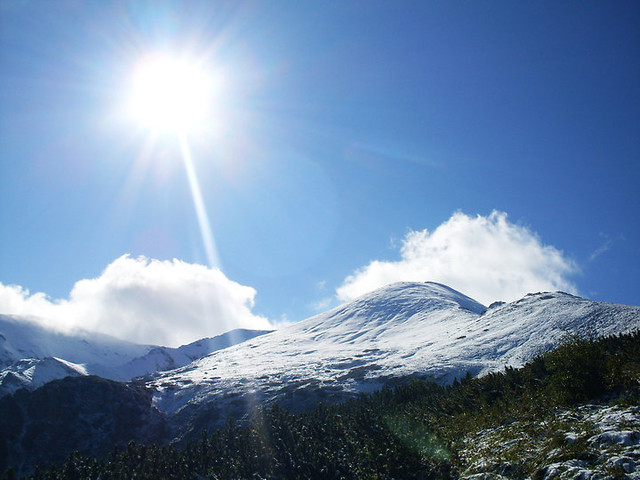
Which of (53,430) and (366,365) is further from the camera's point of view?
(366,365)

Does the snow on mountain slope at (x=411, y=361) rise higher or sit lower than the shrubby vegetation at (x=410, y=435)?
higher

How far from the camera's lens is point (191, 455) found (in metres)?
52.3

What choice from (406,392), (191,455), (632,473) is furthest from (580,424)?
(406,392)

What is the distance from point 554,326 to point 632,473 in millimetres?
132822

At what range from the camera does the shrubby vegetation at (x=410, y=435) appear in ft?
69.5

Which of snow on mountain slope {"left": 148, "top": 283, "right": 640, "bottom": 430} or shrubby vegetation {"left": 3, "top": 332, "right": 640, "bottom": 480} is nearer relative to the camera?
shrubby vegetation {"left": 3, "top": 332, "right": 640, "bottom": 480}

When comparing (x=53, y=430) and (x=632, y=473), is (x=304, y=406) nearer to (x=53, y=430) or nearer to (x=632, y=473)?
(x=53, y=430)

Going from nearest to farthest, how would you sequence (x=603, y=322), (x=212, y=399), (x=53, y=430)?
(x=53, y=430) → (x=603, y=322) → (x=212, y=399)

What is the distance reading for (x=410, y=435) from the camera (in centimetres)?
2684

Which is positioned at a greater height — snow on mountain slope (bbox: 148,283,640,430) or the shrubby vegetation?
snow on mountain slope (bbox: 148,283,640,430)

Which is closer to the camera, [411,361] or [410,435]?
[410,435]

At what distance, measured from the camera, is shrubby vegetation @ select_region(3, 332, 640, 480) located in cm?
2119

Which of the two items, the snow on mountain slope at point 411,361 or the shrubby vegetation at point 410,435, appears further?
the snow on mountain slope at point 411,361

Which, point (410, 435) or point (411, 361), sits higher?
point (411, 361)
